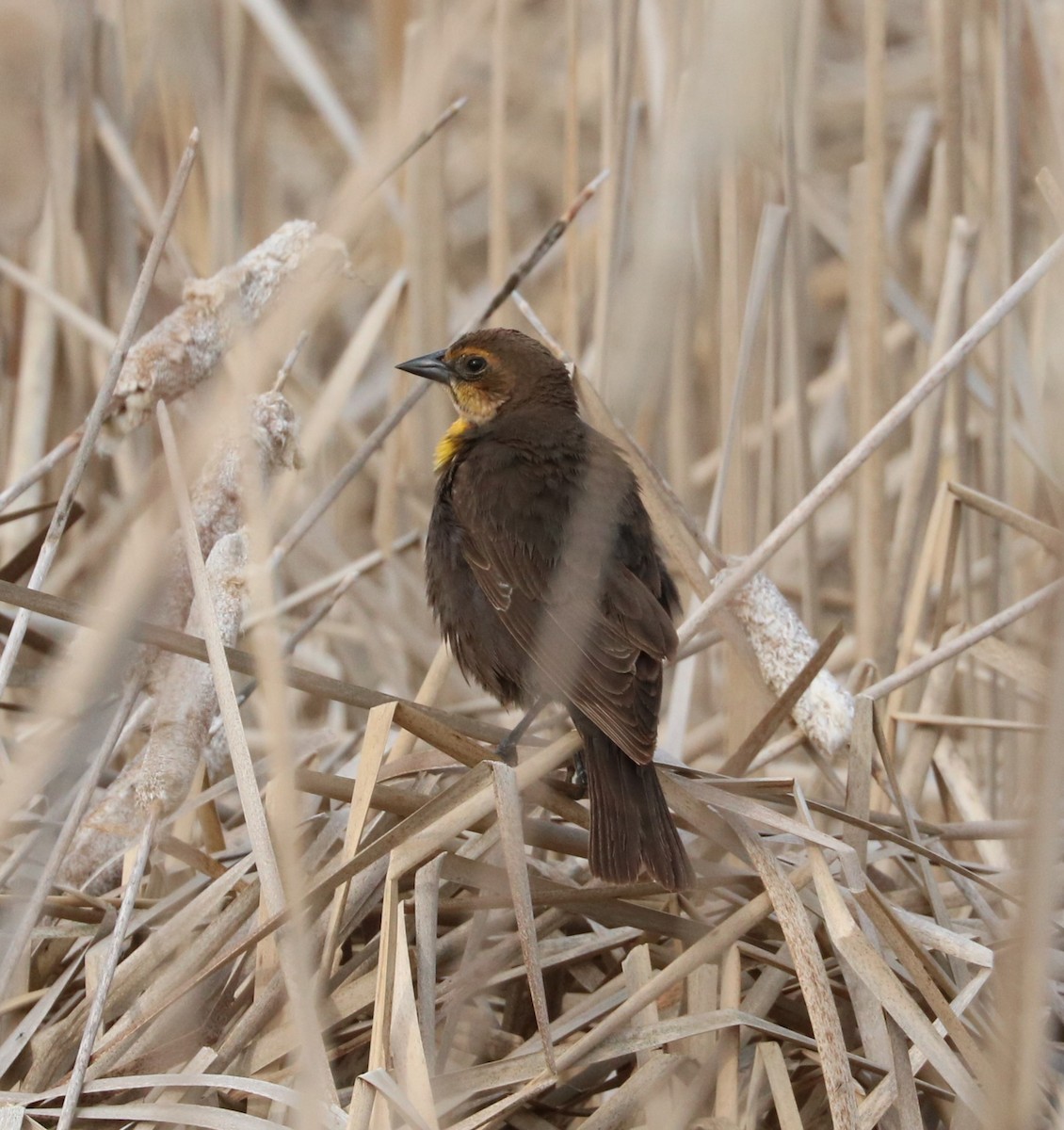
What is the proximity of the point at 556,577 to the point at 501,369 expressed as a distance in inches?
30.2

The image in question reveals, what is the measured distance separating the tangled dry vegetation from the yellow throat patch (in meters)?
0.25

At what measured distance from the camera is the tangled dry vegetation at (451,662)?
5.32 feet

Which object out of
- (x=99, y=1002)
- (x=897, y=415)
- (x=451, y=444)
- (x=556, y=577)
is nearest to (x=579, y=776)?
(x=556, y=577)

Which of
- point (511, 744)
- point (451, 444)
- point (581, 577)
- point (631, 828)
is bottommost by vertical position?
point (631, 828)

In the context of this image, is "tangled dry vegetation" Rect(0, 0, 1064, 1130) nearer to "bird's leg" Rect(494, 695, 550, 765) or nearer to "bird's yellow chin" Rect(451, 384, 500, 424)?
"bird's leg" Rect(494, 695, 550, 765)

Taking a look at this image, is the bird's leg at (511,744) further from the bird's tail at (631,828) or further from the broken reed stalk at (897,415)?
the broken reed stalk at (897,415)

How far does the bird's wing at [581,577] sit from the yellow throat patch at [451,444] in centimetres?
18

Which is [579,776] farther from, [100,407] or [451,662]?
[100,407]

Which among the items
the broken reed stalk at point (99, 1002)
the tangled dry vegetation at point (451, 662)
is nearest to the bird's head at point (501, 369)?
the tangled dry vegetation at point (451, 662)

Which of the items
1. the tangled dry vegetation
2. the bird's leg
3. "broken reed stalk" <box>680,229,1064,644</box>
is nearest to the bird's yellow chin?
the tangled dry vegetation

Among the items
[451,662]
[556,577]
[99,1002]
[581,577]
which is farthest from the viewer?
[451,662]

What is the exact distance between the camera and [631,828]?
6.54 feet

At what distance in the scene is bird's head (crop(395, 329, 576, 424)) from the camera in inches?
113

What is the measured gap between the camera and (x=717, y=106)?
42.7 inches
